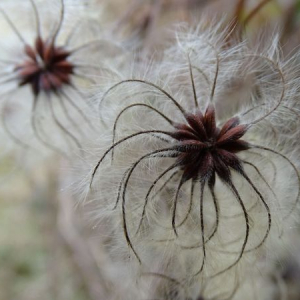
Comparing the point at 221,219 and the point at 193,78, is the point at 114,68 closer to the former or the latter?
the point at 193,78

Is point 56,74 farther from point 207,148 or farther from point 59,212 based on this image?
point 59,212

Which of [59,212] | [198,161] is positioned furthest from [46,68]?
[59,212]

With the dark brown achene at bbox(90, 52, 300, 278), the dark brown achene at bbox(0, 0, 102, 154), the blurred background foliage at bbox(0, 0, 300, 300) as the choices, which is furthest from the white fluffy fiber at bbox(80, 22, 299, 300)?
the blurred background foliage at bbox(0, 0, 300, 300)

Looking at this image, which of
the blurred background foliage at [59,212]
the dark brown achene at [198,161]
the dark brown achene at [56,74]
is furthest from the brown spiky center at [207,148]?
the blurred background foliage at [59,212]

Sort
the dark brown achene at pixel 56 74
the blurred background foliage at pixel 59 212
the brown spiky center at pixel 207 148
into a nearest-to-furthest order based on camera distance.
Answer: the brown spiky center at pixel 207 148 → the dark brown achene at pixel 56 74 → the blurred background foliage at pixel 59 212

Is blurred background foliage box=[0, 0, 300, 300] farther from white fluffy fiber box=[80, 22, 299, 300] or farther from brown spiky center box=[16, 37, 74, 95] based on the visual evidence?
white fluffy fiber box=[80, 22, 299, 300]

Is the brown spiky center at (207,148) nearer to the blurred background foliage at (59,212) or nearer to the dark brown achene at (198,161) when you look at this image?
the dark brown achene at (198,161)

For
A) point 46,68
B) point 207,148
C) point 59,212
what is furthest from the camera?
point 59,212
